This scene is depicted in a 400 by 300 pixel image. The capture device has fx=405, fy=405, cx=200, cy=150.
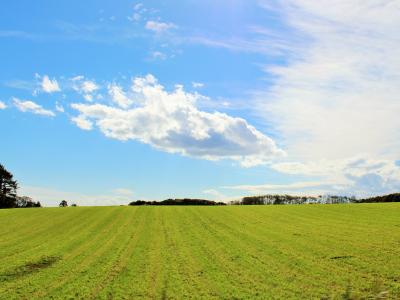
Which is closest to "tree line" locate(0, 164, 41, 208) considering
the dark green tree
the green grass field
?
the dark green tree

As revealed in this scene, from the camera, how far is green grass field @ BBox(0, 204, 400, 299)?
62.6ft

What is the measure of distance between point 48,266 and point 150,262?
651 cm

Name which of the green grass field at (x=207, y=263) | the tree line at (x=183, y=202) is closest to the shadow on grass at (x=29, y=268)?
the green grass field at (x=207, y=263)

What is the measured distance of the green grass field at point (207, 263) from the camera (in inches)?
751

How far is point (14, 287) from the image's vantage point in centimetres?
2084

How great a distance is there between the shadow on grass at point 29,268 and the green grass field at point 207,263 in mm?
56

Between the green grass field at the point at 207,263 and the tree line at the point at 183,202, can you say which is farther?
the tree line at the point at 183,202

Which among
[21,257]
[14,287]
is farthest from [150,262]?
[21,257]

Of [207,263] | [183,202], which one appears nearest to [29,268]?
[207,263]

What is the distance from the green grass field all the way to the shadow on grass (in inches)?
2.2

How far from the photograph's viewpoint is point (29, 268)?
25.4m

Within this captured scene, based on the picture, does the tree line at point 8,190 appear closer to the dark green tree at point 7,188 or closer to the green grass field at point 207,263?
the dark green tree at point 7,188

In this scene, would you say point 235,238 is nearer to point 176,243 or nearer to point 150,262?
point 176,243

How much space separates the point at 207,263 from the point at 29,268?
1118cm
